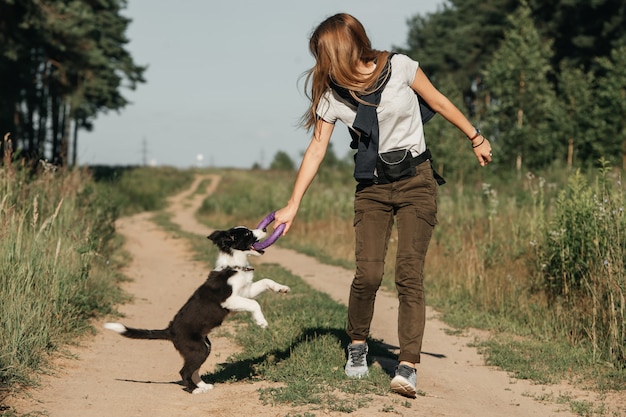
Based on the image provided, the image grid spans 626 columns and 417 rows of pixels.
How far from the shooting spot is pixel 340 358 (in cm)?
599

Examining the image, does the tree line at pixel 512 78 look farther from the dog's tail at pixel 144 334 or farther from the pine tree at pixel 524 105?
the dog's tail at pixel 144 334

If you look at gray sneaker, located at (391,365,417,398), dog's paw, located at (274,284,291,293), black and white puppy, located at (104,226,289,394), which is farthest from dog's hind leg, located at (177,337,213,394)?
gray sneaker, located at (391,365,417,398)

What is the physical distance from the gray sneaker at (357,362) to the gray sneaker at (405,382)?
0.51 m

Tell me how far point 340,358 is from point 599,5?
123 feet

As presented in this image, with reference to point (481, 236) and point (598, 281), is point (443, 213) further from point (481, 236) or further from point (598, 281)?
point (598, 281)

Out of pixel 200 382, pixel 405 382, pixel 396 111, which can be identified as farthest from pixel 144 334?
pixel 396 111

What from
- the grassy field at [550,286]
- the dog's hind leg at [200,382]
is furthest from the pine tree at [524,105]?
the dog's hind leg at [200,382]

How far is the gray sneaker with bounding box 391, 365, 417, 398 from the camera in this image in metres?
4.94

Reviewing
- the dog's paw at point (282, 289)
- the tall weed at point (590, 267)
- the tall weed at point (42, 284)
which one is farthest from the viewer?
the tall weed at point (590, 267)

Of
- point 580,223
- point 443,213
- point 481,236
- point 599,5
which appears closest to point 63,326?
point 580,223

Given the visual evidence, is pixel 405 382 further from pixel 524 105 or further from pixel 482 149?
pixel 524 105

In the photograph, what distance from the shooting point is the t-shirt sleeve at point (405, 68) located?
504 centimetres

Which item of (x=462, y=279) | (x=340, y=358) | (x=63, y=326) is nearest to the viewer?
(x=340, y=358)

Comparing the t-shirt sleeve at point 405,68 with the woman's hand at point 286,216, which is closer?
the t-shirt sleeve at point 405,68
